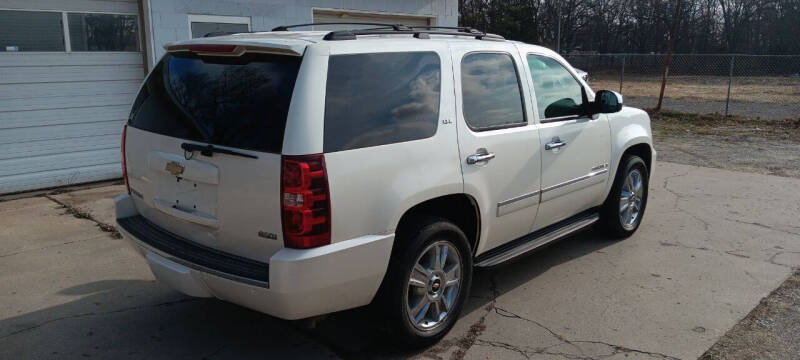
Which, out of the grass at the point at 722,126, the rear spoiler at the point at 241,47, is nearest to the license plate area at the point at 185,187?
the rear spoiler at the point at 241,47

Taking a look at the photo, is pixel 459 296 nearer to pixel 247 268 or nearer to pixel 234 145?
pixel 247 268

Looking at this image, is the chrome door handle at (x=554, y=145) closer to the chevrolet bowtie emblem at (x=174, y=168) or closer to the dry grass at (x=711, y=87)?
the chevrolet bowtie emblem at (x=174, y=168)

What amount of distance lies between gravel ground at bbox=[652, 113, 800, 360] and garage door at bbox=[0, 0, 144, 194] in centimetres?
741

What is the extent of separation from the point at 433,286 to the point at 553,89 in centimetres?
203

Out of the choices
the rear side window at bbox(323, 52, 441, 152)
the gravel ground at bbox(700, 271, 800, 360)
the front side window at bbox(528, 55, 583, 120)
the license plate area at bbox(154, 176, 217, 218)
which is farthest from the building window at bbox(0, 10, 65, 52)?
the gravel ground at bbox(700, 271, 800, 360)

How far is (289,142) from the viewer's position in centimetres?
301

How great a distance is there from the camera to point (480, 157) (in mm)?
3912

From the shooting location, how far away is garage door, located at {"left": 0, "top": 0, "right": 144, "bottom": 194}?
7344 millimetres

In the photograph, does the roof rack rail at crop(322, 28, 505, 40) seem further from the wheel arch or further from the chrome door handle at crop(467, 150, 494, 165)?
the wheel arch

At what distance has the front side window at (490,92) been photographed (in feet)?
13.2

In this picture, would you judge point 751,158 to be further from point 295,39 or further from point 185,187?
point 185,187

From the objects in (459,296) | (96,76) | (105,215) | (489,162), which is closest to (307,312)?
(459,296)

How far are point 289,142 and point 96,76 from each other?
6107 mm

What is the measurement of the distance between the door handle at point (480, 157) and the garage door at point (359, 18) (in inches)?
226
